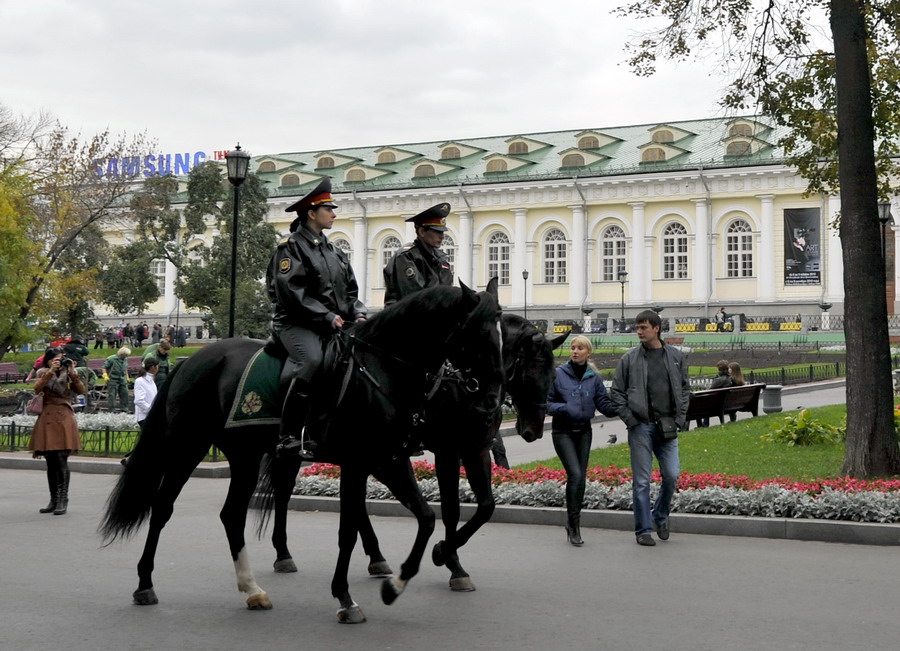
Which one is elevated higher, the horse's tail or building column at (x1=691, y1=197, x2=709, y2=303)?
building column at (x1=691, y1=197, x2=709, y2=303)

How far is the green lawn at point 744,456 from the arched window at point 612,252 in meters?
44.4

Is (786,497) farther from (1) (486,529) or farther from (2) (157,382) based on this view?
(2) (157,382)

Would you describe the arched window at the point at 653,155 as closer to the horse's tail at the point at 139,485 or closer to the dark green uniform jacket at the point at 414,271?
the dark green uniform jacket at the point at 414,271

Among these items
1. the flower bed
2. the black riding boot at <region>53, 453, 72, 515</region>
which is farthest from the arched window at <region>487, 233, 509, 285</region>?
the black riding boot at <region>53, 453, 72, 515</region>

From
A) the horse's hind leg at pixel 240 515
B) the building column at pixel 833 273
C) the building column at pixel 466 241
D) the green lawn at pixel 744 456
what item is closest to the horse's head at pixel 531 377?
the horse's hind leg at pixel 240 515

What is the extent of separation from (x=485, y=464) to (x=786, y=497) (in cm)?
389

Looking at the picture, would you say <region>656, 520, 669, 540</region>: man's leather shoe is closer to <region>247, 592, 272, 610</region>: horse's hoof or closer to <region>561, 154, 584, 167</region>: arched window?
<region>247, 592, 272, 610</region>: horse's hoof

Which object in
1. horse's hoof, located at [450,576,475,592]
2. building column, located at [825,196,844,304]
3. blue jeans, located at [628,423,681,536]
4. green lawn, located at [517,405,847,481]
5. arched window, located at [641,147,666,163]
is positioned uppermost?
arched window, located at [641,147,666,163]

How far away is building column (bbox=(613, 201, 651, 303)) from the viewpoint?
2420 inches

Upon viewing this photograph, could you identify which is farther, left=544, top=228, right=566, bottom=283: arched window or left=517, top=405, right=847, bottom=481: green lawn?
left=544, top=228, right=566, bottom=283: arched window

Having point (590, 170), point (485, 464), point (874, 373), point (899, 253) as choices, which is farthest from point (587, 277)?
point (485, 464)

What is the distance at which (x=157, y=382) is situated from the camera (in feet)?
57.3

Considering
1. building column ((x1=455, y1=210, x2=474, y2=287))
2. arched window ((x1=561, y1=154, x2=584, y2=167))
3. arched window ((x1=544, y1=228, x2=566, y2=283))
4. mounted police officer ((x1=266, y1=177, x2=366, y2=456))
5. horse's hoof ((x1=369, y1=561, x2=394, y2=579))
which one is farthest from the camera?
building column ((x1=455, y1=210, x2=474, y2=287))

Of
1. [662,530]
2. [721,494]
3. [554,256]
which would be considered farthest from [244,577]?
[554,256]
